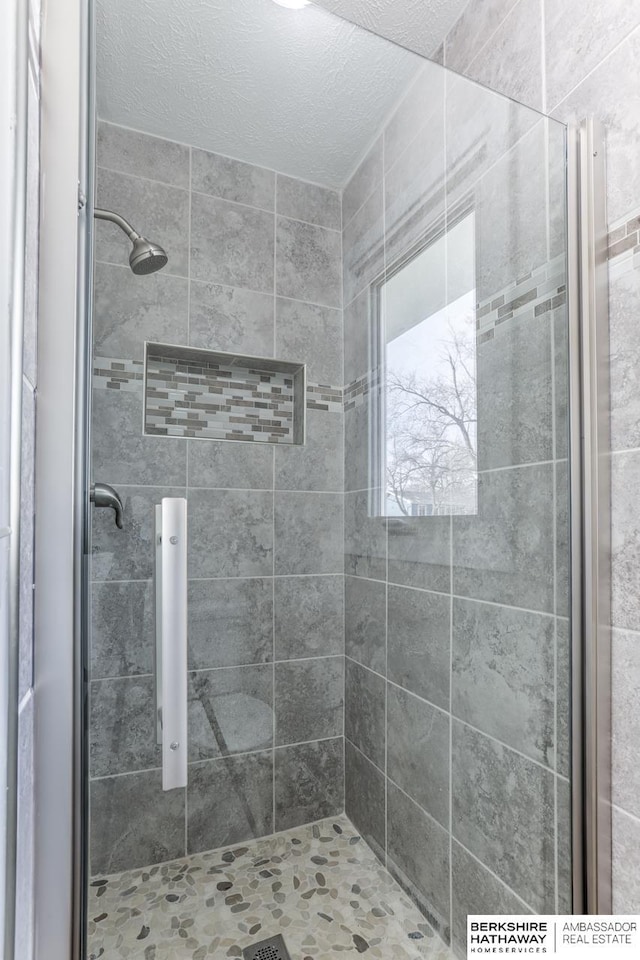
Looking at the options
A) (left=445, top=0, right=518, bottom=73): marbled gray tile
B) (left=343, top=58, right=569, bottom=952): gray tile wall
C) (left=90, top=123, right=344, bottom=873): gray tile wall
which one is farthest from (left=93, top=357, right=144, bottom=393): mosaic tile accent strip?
(left=445, top=0, right=518, bottom=73): marbled gray tile

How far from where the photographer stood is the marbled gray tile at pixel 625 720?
2.76 ft

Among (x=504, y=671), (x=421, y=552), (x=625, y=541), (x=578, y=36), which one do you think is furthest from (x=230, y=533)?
(x=578, y=36)

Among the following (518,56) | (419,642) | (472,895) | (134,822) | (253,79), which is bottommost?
(472,895)

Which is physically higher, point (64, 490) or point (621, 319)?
point (621, 319)

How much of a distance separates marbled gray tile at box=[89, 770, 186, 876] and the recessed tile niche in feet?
1.68

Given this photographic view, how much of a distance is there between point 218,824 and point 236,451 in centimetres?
62

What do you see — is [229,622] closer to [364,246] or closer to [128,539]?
[128,539]

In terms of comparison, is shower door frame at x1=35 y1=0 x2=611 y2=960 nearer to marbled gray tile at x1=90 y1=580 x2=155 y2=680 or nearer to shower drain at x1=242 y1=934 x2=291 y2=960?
marbled gray tile at x1=90 y1=580 x2=155 y2=680

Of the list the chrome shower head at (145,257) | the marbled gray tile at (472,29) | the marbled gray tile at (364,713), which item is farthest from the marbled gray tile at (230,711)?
the marbled gray tile at (472,29)

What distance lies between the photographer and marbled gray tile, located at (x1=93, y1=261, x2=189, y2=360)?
717 millimetres

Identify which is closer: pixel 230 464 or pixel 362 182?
pixel 230 464

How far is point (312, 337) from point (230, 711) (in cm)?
68

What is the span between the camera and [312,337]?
38.3 inches

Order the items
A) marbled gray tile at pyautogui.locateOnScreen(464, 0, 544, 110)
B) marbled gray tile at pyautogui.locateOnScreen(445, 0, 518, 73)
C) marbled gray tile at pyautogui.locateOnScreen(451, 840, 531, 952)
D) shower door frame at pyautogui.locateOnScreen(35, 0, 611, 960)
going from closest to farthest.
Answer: shower door frame at pyautogui.locateOnScreen(35, 0, 611, 960)
marbled gray tile at pyautogui.locateOnScreen(451, 840, 531, 952)
marbled gray tile at pyautogui.locateOnScreen(464, 0, 544, 110)
marbled gray tile at pyautogui.locateOnScreen(445, 0, 518, 73)
